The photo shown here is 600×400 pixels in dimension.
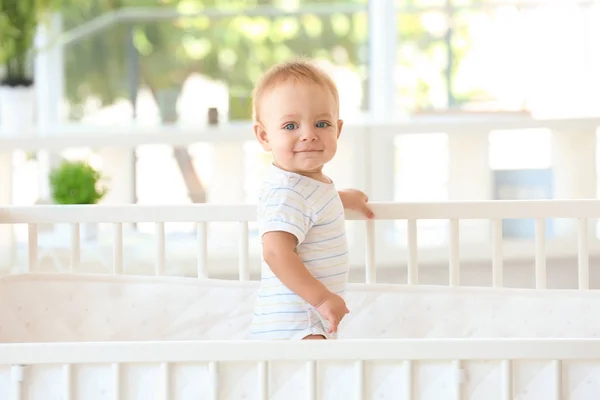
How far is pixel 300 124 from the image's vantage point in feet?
5.01

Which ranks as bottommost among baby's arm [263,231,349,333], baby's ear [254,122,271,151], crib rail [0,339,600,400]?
crib rail [0,339,600,400]

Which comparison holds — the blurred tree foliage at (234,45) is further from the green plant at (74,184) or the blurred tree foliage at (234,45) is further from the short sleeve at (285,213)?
the short sleeve at (285,213)

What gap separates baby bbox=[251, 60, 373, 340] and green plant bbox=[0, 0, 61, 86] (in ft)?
5.48

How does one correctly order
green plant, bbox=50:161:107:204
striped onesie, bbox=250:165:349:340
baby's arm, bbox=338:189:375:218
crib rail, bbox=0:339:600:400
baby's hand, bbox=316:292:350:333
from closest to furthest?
crib rail, bbox=0:339:600:400, baby's hand, bbox=316:292:350:333, striped onesie, bbox=250:165:349:340, baby's arm, bbox=338:189:375:218, green plant, bbox=50:161:107:204

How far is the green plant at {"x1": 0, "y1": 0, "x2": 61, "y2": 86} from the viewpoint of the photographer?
303 centimetres

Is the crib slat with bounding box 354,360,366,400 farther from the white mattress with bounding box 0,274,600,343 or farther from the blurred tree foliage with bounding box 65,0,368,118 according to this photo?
the blurred tree foliage with bounding box 65,0,368,118

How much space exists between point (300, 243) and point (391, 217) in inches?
10.4

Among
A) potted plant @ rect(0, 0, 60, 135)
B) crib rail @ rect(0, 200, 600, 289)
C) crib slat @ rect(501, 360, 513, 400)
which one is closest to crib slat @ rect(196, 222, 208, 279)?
crib rail @ rect(0, 200, 600, 289)

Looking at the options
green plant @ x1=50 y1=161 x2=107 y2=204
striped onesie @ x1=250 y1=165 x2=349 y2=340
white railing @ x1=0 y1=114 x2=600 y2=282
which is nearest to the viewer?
striped onesie @ x1=250 y1=165 x2=349 y2=340

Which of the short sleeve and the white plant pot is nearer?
the short sleeve

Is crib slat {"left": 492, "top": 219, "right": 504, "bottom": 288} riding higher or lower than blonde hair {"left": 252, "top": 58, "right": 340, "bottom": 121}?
lower

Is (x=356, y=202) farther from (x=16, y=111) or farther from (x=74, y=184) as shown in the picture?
(x=16, y=111)

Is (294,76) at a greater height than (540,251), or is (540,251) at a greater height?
(294,76)

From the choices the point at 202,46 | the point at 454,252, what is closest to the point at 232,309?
the point at 454,252
